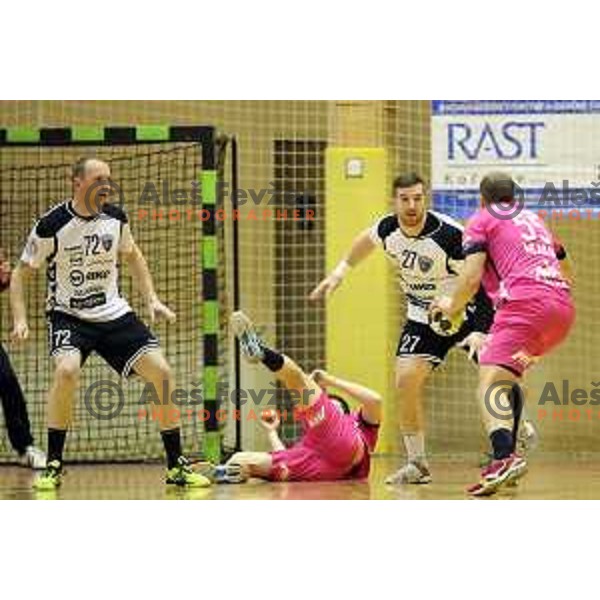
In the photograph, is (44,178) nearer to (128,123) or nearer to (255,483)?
(128,123)

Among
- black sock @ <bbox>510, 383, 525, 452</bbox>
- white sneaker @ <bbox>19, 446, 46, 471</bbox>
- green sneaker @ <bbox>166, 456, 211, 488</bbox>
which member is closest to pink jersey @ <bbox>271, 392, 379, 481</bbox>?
green sneaker @ <bbox>166, 456, 211, 488</bbox>

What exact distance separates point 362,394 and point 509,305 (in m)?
1.22

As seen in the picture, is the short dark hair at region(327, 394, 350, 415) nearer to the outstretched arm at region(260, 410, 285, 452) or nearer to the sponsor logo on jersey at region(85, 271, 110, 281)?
the outstretched arm at region(260, 410, 285, 452)

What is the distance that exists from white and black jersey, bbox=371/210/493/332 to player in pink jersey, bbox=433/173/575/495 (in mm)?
704

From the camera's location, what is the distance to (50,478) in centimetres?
912

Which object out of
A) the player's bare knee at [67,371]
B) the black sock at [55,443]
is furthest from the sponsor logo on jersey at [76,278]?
the black sock at [55,443]

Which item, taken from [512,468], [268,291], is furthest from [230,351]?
[512,468]

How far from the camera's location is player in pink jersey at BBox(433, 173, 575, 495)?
27.4ft

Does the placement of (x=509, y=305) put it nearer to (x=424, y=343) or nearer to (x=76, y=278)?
(x=424, y=343)

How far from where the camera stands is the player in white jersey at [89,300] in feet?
29.6

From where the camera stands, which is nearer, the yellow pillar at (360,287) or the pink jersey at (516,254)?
the pink jersey at (516,254)

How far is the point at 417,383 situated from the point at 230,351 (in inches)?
87.3

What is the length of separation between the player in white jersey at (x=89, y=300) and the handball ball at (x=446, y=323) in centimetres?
147

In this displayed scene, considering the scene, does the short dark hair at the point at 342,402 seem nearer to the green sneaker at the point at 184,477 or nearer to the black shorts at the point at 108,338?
the green sneaker at the point at 184,477
